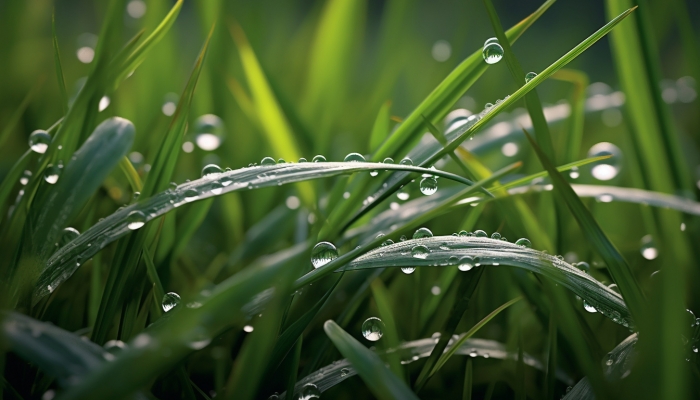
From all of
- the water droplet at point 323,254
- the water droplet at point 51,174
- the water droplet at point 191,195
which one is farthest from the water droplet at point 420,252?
the water droplet at point 51,174

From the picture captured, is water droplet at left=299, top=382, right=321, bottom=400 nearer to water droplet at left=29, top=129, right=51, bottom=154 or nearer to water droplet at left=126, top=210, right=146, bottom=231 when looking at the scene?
water droplet at left=126, top=210, right=146, bottom=231

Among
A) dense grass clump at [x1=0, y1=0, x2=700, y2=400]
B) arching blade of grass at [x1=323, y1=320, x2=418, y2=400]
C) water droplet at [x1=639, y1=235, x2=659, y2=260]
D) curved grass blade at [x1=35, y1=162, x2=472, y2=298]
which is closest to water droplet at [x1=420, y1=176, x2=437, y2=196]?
dense grass clump at [x1=0, y1=0, x2=700, y2=400]

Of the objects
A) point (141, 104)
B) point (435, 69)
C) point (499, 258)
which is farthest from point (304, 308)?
point (435, 69)

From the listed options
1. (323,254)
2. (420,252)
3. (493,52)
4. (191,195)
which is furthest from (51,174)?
(493,52)

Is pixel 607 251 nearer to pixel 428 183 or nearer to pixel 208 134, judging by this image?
pixel 428 183

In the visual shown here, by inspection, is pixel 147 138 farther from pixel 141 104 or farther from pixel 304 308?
pixel 304 308

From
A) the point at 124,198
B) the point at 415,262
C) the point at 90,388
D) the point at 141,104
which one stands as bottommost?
the point at 90,388

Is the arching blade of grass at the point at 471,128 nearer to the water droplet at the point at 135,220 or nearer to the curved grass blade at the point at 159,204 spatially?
the curved grass blade at the point at 159,204
